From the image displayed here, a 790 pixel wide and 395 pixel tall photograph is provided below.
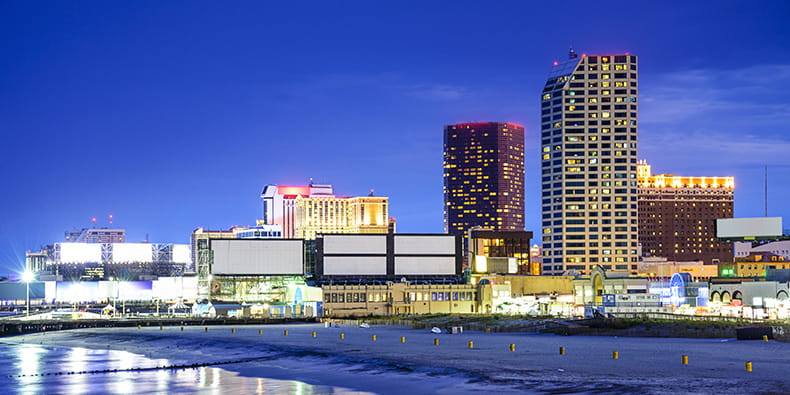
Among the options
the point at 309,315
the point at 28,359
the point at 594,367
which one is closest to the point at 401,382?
the point at 594,367

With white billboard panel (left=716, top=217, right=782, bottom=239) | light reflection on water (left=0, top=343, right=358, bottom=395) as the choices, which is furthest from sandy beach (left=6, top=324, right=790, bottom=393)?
white billboard panel (left=716, top=217, right=782, bottom=239)

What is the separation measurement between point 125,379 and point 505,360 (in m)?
27.3

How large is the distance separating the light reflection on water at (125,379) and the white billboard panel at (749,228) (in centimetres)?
10574

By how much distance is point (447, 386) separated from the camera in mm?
55562

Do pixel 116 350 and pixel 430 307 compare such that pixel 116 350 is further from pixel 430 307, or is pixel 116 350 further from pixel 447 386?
pixel 430 307

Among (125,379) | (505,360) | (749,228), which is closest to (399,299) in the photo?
(749,228)

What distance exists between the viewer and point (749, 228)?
504ft

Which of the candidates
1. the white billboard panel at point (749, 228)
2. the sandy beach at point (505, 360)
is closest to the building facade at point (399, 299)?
the white billboard panel at point (749, 228)

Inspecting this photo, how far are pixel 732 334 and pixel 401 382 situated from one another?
50.2 m

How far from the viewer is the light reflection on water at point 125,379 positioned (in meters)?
56.2

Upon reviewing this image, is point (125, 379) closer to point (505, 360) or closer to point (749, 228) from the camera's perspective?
point (505, 360)

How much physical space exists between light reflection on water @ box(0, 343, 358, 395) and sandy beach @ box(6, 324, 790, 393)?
2.83 meters

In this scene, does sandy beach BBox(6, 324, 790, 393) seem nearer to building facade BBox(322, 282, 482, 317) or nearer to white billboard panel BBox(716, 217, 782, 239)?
white billboard panel BBox(716, 217, 782, 239)

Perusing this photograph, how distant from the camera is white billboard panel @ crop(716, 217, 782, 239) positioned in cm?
15162
